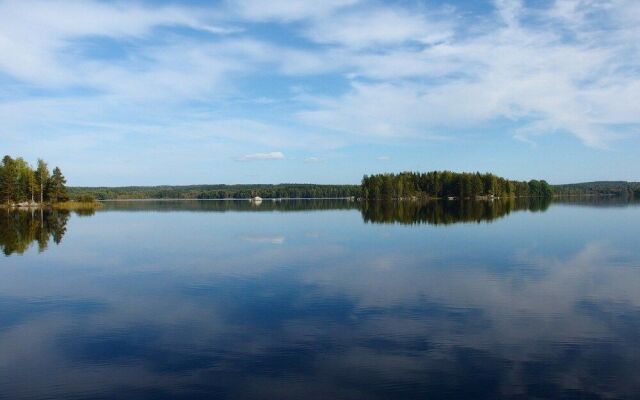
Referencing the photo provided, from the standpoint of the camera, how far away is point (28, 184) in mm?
99312

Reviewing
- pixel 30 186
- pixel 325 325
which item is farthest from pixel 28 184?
pixel 325 325

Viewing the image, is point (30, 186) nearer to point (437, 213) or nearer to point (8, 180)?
point (8, 180)

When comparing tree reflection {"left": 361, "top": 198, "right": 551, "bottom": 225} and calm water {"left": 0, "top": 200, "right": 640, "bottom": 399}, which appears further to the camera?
tree reflection {"left": 361, "top": 198, "right": 551, "bottom": 225}

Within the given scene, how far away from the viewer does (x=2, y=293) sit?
18.1 meters

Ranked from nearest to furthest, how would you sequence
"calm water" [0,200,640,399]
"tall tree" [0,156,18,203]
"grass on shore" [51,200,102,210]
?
"calm water" [0,200,640,399], "tall tree" [0,156,18,203], "grass on shore" [51,200,102,210]

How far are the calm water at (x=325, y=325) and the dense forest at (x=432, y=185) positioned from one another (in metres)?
123

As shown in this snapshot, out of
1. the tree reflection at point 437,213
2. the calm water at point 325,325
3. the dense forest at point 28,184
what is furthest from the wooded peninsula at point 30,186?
the calm water at point 325,325

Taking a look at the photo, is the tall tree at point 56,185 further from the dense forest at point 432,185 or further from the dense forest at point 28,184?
the dense forest at point 432,185

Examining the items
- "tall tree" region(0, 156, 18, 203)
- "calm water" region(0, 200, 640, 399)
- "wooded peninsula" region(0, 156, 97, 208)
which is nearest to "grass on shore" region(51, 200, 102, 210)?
"wooded peninsula" region(0, 156, 97, 208)

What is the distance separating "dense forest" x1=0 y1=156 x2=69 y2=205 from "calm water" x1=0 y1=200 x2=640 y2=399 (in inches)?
3121

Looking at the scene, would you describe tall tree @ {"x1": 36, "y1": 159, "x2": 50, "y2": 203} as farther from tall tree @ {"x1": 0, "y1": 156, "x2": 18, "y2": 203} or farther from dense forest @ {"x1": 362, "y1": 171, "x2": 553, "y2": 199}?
dense forest @ {"x1": 362, "y1": 171, "x2": 553, "y2": 199}

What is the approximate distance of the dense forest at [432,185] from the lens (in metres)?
147

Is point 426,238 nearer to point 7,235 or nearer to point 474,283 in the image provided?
point 474,283

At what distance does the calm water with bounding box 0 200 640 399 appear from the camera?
9562 millimetres
